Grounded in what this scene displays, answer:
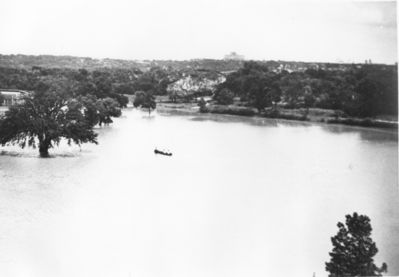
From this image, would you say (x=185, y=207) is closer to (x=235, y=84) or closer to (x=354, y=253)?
(x=354, y=253)

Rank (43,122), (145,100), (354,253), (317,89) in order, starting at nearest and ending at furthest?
(354,253) < (43,122) < (145,100) < (317,89)

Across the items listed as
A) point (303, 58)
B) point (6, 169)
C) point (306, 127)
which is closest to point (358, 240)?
point (303, 58)

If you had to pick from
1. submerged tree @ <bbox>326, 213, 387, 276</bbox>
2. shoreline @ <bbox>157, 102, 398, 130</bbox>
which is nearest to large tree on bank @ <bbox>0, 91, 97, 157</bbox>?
shoreline @ <bbox>157, 102, 398, 130</bbox>

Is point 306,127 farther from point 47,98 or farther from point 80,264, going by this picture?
point 80,264

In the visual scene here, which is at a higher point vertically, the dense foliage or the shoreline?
the dense foliage

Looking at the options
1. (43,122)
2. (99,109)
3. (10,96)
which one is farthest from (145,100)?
(10,96)

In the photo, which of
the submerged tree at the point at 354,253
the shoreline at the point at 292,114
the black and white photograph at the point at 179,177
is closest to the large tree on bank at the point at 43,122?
the black and white photograph at the point at 179,177

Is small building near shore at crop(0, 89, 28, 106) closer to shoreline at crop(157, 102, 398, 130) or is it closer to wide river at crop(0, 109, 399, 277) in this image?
wide river at crop(0, 109, 399, 277)
